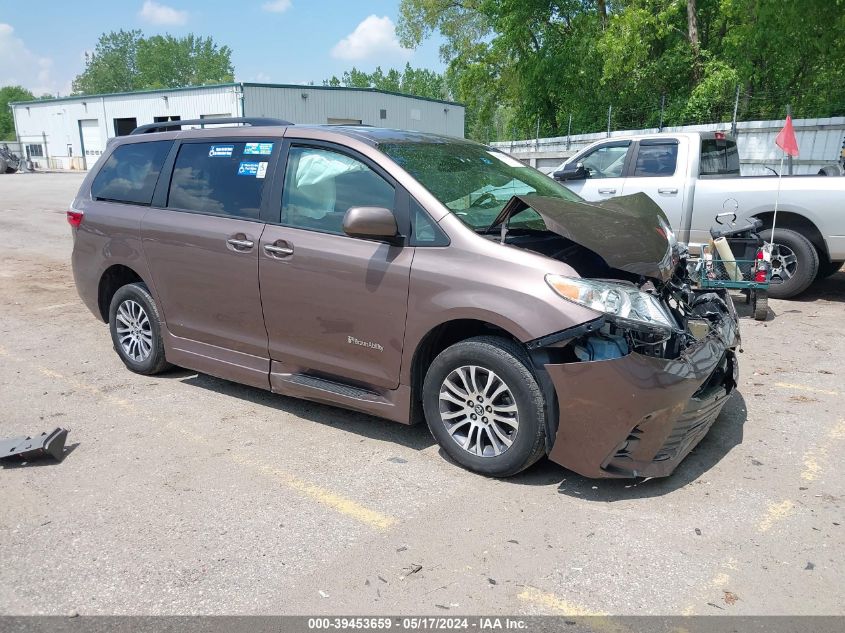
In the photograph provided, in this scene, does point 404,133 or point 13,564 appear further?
point 404,133

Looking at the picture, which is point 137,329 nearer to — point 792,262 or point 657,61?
point 792,262

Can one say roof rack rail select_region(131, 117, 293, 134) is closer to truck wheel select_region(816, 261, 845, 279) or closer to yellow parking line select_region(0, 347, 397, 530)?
yellow parking line select_region(0, 347, 397, 530)

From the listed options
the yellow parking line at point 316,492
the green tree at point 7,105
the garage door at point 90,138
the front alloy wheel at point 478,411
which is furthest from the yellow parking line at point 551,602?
the green tree at point 7,105

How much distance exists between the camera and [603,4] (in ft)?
78.5

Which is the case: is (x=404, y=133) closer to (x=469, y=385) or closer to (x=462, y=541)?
(x=469, y=385)

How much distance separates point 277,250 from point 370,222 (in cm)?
86

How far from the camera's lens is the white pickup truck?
25.4 feet

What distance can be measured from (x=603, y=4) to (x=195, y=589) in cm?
2535

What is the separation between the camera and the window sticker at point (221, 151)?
4.85m

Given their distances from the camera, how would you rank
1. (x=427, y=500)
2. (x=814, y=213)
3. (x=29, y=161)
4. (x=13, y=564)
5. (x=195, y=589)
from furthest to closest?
(x=29, y=161) → (x=814, y=213) → (x=427, y=500) → (x=13, y=564) → (x=195, y=589)

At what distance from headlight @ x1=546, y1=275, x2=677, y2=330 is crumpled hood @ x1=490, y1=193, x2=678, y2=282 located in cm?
16

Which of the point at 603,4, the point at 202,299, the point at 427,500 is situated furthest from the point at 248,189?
the point at 603,4

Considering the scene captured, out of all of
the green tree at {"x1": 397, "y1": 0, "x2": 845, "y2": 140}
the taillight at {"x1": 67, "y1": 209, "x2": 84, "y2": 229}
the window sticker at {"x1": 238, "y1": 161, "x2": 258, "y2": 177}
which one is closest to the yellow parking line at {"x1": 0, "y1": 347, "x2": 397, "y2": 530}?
the window sticker at {"x1": 238, "y1": 161, "x2": 258, "y2": 177}

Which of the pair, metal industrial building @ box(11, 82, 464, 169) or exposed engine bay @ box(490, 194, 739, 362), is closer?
exposed engine bay @ box(490, 194, 739, 362)
